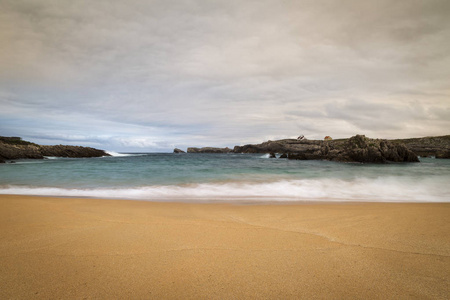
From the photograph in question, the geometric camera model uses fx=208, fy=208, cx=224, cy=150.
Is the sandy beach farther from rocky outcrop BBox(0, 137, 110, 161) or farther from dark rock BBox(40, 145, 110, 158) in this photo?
dark rock BBox(40, 145, 110, 158)

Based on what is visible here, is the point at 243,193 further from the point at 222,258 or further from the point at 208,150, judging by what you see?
the point at 208,150

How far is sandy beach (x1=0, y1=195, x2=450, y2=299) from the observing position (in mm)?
1977

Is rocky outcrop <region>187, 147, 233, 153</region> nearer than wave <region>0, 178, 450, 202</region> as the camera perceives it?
No

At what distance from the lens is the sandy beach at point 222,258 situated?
77.8 inches

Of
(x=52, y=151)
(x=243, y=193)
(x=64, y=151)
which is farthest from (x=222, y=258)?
(x=52, y=151)

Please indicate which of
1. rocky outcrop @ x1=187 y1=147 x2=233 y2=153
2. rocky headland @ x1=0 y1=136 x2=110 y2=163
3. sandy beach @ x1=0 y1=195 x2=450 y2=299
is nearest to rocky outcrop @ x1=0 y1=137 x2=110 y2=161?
rocky headland @ x1=0 y1=136 x2=110 y2=163

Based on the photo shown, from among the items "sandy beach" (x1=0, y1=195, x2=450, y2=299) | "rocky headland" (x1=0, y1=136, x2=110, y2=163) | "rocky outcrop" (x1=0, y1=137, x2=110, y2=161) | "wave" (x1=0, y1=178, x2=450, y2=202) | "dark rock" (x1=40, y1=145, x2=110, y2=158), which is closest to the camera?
"sandy beach" (x1=0, y1=195, x2=450, y2=299)

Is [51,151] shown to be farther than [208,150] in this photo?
No

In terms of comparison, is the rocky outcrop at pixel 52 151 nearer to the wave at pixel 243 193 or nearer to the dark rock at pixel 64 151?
the dark rock at pixel 64 151

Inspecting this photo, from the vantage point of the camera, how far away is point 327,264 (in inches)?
96.3

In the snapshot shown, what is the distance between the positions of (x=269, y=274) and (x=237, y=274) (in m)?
0.34

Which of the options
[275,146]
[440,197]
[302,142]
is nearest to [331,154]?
[440,197]

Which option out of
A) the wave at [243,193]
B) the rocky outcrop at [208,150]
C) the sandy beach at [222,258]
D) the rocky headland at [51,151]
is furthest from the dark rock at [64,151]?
the rocky outcrop at [208,150]

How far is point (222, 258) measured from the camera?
2.56m
